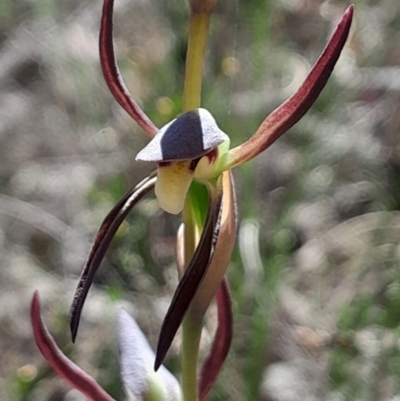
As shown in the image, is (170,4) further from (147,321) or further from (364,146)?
(147,321)

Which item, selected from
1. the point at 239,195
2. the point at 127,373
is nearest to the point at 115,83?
the point at 127,373

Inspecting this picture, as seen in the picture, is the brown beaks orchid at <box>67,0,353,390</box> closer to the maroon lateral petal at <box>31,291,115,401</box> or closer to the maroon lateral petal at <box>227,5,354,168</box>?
the maroon lateral petal at <box>227,5,354,168</box>

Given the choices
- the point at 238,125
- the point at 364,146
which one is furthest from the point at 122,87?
the point at 364,146

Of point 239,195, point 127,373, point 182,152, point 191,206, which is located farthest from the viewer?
point 239,195

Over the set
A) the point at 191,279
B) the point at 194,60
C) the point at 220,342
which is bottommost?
the point at 220,342

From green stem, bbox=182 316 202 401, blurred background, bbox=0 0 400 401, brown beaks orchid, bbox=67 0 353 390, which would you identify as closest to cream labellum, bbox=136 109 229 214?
brown beaks orchid, bbox=67 0 353 390

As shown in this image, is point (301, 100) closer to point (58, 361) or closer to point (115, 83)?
point (115, 83)

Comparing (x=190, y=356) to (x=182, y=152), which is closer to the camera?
(x=182, y=152)
